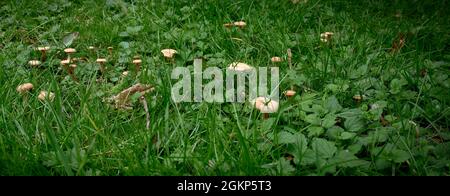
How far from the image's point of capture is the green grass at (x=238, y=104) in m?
1.67

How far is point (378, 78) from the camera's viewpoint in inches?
96.0

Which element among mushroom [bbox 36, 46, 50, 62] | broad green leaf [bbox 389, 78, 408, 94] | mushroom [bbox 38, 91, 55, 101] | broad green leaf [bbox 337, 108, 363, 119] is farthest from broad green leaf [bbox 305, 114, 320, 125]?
mushroom [bbox 36, 46, 50, 62]

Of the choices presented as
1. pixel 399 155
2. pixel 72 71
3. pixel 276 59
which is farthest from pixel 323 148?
pixel 72 71

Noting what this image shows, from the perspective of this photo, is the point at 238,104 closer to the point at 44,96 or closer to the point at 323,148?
the point at 323,148

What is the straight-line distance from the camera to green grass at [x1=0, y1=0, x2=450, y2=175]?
65.8 inches

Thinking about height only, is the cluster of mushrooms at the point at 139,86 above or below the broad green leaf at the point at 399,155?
above

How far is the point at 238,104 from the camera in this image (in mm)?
2199

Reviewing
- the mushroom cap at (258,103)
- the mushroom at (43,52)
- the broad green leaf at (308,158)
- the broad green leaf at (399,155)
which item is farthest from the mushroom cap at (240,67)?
the mushroom at (43,52)

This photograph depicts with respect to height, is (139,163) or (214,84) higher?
(214,84)

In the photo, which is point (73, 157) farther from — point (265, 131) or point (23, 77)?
point (23, 77)

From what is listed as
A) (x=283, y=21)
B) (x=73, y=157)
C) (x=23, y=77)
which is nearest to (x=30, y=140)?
(x=73, y=157)

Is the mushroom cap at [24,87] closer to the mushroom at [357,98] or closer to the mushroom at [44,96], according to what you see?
the mushroom at [44,96]

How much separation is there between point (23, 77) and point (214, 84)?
1.32 m

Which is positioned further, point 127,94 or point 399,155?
point 127,94
